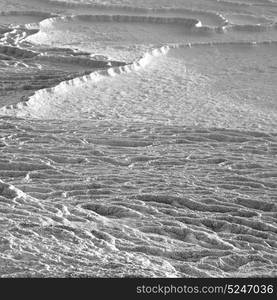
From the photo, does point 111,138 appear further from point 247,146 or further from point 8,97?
point 8,97

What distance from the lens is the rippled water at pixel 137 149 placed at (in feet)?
11.5

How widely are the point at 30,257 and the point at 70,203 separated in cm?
89

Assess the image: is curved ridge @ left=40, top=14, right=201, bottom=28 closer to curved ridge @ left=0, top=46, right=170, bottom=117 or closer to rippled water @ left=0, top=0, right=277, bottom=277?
rippled water @ left=0, top=0, right=277, bottom=277

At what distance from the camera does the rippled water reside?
139 inches

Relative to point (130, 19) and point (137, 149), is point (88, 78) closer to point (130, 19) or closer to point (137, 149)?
point (137, 149)

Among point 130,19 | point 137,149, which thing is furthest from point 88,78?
point 130,19

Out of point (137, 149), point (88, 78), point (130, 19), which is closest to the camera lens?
point (137, 149)

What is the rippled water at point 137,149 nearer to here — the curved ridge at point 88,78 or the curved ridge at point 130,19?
Answer: the curved ridge at point 88,78

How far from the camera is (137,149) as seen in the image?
16.9 ft

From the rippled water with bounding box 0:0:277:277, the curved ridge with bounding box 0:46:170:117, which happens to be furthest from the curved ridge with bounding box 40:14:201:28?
the curved ridge with bounding box 0:46:170:117

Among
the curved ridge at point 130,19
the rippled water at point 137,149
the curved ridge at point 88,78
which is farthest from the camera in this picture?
the curved ridge at point 130,19

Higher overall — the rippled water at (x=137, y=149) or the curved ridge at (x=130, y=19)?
the curved ridge at (x=130, y=19)

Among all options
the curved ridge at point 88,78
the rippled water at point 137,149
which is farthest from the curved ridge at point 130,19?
the curved ridge at point 88,78

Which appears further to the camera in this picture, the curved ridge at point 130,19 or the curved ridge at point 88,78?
the curved ridge at point 130,19
